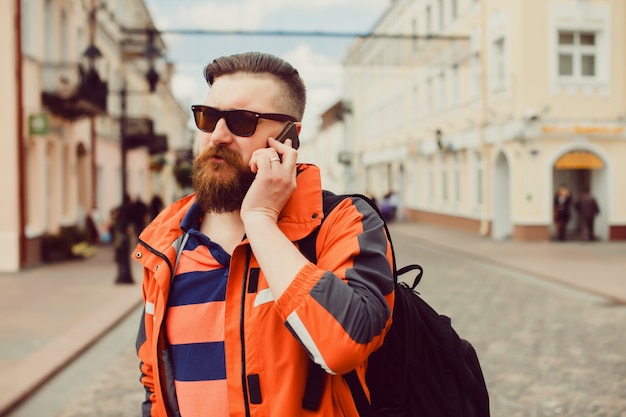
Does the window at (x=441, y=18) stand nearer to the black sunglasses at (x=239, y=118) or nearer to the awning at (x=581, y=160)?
the awning at (x=581, y=160)

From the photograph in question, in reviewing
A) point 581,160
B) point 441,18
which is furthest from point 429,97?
point 581,160

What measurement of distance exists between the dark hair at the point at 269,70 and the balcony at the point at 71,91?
16.3 metres

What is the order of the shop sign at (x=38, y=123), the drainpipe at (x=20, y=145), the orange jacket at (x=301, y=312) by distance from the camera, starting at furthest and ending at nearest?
1. the shop sign at (x=38, y=123)
2. the drainpipe at (x=20, y=145)
3. the orange jacket at (x=301, y=312)

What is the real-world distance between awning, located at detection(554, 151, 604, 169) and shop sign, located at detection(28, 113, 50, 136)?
14681 mm

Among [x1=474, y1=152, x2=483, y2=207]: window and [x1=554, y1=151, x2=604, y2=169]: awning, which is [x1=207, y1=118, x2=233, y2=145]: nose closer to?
[x1=554, y1=151, x2=604, y2=169]: awning

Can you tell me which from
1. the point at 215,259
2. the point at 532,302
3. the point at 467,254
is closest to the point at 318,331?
the point at 215,259

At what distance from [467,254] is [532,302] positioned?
799cm

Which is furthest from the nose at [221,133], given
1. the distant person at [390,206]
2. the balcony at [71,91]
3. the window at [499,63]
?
the distant person at [390,206]

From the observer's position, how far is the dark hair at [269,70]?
187 centimetres

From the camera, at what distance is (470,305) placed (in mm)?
10438

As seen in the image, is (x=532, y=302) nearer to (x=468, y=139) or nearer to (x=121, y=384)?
(x=121, y=384)

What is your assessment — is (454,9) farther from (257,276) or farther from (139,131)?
(257,276)

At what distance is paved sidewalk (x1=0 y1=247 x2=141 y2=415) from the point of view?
6.70 metres

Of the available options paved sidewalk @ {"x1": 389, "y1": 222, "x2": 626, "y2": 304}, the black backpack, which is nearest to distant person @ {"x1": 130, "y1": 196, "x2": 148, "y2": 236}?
paved sidewalk @ {"x1": 389, "y1": 222, "x2": 626, "y2": 304}
